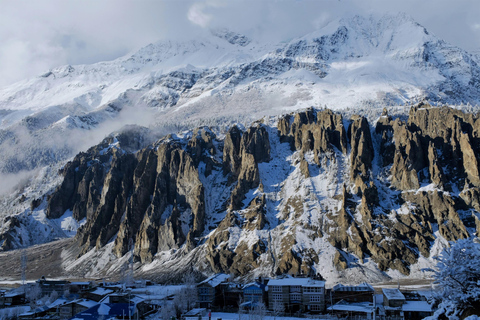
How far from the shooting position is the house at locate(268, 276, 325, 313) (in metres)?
103

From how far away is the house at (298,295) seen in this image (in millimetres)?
102938

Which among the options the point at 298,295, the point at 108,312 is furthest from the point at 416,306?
the point at 108,312

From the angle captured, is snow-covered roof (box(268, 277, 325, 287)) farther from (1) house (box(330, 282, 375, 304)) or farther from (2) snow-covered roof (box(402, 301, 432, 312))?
(2) snow-covered roof (box(402, 301, 432, 312))

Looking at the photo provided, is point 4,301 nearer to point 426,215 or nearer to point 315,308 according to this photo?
point 315,308

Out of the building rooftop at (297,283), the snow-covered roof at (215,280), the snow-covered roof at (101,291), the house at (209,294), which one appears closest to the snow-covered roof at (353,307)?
the building rooftop at (297,283)

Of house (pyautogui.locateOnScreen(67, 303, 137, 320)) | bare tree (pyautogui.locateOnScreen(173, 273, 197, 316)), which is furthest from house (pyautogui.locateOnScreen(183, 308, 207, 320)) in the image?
house (pyautogui.locateOnScreen(67, 303, 137, 320))

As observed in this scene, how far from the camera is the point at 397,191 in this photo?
17650cm

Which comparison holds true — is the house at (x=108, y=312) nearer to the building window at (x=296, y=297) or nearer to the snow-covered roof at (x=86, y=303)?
the snow-covered roof at (x=86, y=303)

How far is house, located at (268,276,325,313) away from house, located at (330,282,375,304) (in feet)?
17.6

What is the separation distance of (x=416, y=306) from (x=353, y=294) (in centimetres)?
1757

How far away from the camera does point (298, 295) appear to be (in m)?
105

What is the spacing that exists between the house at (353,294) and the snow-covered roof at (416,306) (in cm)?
1085

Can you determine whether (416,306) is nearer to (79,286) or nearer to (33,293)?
(79,286)

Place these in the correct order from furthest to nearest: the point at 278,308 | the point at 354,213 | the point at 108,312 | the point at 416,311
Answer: the point at 354,213 → the point at 278,308 → the point at 108,312 → the point at 416,311
